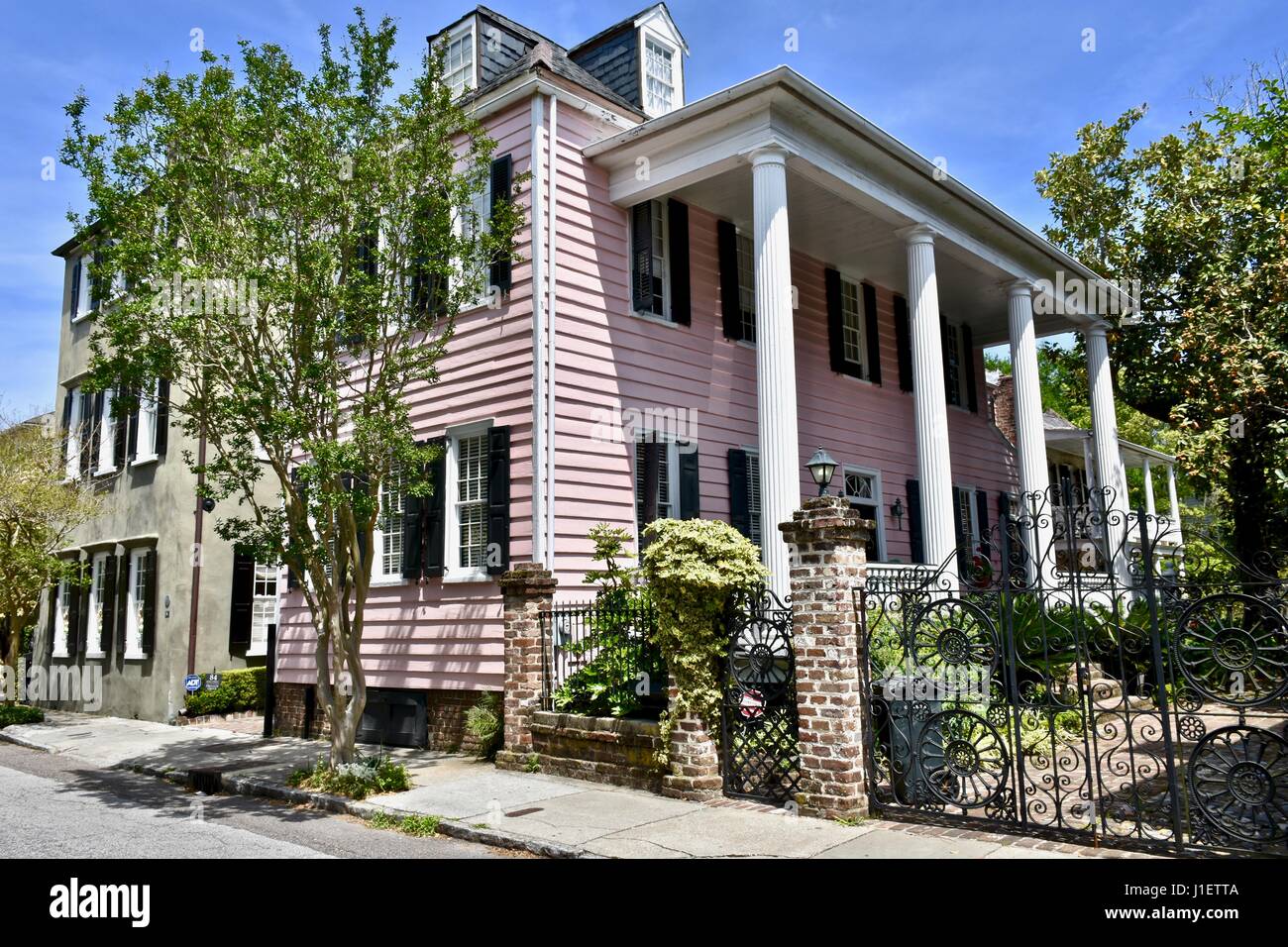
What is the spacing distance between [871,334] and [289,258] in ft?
34.4

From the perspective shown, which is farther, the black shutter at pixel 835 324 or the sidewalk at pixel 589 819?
the black shutter at pixel 835 324

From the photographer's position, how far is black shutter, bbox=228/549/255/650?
1731cm

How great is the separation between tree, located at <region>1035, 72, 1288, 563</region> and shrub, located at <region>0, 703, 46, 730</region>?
19.1 m

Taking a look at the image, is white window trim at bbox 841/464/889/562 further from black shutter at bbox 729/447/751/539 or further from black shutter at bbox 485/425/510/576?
black shutter at bbox 485/425/510/576

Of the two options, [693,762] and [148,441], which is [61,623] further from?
[693,762]

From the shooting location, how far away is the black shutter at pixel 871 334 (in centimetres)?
Result: 1638

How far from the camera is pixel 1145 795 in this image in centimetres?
768

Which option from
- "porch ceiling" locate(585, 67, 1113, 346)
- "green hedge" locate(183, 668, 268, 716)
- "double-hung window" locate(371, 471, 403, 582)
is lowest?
"green hedge" locate(183, 668, 268, 716)

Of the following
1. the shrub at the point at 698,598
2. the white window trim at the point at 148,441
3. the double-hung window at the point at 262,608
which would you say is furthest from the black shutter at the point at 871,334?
the white window trim at the point at 148,441

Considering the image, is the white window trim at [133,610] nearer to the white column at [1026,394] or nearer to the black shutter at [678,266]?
the black shutter at [678,266]

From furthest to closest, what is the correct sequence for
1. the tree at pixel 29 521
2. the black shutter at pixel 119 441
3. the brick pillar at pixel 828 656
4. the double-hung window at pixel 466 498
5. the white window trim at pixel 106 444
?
the white window trim at pixel 106 444, the black shutter at pixel 119 441, the tree at pixel 29 521, the double-hung window at pixel 466 498, the brick pillar at pixel 828 656

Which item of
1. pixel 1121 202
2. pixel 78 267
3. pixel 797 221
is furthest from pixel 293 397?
pixel 1121 202

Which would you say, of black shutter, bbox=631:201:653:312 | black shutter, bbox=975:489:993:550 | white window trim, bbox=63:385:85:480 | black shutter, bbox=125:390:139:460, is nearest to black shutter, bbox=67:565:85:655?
white window trim, bbox=63:385:85:480

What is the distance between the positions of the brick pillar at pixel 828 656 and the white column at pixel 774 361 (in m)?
3.03
